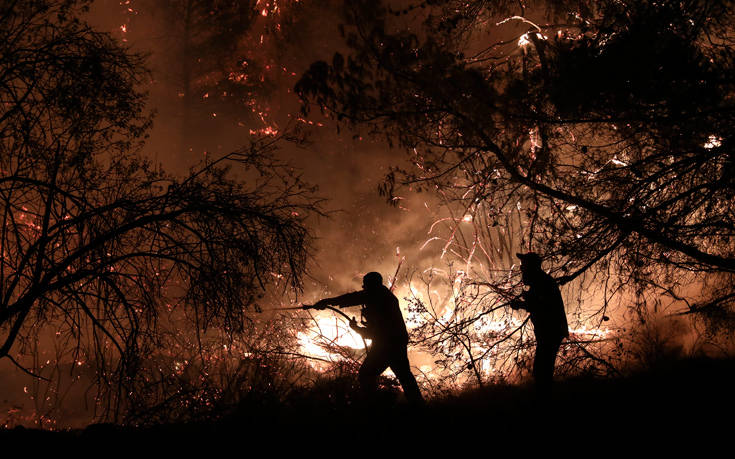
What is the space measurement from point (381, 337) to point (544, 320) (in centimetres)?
215

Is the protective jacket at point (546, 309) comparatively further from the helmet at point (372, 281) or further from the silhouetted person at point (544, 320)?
the helmet at point (372, 281)

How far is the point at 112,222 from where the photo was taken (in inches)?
218

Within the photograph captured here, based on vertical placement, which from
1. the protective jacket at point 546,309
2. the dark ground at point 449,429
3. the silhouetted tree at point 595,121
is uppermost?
the silhouetted tree at point 595,121

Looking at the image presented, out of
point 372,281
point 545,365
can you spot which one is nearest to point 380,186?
point 372,281

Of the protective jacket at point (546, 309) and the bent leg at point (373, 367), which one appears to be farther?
the bent leg at point (373, 367)

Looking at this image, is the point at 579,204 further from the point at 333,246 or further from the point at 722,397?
the point at 333,246

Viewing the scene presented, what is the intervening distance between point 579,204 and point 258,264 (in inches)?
181

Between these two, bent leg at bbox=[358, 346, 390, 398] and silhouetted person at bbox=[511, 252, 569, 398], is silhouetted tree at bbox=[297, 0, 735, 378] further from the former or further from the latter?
bent leg at bbox=[358, 346, 390, 398]

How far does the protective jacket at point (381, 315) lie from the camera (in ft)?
18.5

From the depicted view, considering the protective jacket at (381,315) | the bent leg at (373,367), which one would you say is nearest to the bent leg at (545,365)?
the protective jacket at (381,315)

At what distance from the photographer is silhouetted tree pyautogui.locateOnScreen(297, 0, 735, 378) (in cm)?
479

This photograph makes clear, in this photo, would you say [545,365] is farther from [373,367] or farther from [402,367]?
[373,367]

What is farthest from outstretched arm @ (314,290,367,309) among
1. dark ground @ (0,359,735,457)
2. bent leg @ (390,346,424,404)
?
dark ground @ (0,359,735,457)

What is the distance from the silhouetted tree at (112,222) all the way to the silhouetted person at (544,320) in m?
3.11
